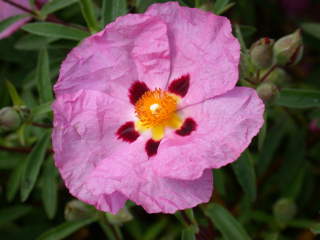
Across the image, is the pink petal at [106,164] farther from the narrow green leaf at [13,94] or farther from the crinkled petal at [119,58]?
the narrow green leaf at [13,94]

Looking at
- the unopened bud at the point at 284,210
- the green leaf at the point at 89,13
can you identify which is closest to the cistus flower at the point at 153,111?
the green leaf at the point at 89,13

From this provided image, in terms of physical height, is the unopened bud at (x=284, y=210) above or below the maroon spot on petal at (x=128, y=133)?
below

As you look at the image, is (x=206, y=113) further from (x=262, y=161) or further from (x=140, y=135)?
(x=262, y=161)

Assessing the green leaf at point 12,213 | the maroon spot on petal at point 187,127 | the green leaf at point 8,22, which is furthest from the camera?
the green leaf at point 12,213

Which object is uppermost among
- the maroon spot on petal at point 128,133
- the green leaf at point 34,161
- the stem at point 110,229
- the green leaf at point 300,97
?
the maroon spot on petal at point 128,133

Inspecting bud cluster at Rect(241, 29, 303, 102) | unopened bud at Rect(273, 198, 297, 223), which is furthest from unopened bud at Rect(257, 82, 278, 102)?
unopened bud at Rect(273, 198, 297, 223)

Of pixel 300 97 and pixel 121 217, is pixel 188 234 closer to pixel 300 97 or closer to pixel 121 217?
pixel 121 217

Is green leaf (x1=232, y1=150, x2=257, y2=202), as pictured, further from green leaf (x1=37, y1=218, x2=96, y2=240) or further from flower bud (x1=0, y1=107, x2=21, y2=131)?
flower bud (x1=0, y1=107, x2=21, y2=131)

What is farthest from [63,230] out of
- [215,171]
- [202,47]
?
[202,47]
